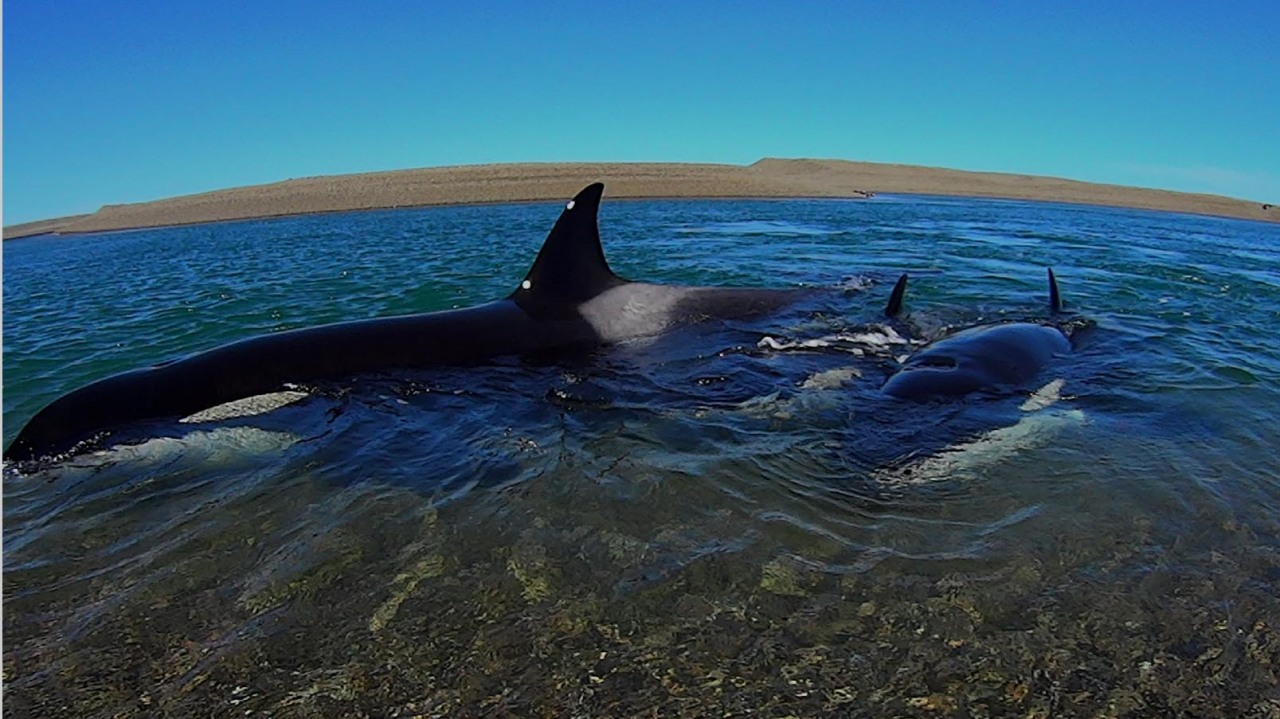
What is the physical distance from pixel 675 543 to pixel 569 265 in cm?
473

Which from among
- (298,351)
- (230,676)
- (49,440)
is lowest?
(230,676)

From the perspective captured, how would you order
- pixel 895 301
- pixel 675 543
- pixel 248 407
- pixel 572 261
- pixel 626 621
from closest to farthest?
pixel 626 621 → pixel 675 543 → pixel 248 407 → pixel 572 261 → pixel 895 301

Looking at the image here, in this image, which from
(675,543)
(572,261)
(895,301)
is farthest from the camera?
(895,301)

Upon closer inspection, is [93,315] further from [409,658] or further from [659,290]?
[409,658]

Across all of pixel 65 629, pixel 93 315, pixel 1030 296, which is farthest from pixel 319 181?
pixel 65 629

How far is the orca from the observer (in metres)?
6.95

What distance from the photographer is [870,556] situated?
4.72 metres

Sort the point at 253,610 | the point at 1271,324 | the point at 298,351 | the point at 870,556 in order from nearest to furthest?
the point at 253,610 < the point at 870,556 < the point at 298,351 < the point at 1271,324

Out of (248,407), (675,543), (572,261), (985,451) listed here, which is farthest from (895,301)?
(248,407)

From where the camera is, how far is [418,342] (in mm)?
8219

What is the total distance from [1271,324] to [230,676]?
49.5 ft

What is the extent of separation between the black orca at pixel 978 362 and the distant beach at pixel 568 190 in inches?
1773

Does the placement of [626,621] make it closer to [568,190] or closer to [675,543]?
[675,543]

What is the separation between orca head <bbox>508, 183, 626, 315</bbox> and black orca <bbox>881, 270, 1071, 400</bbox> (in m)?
3.57
